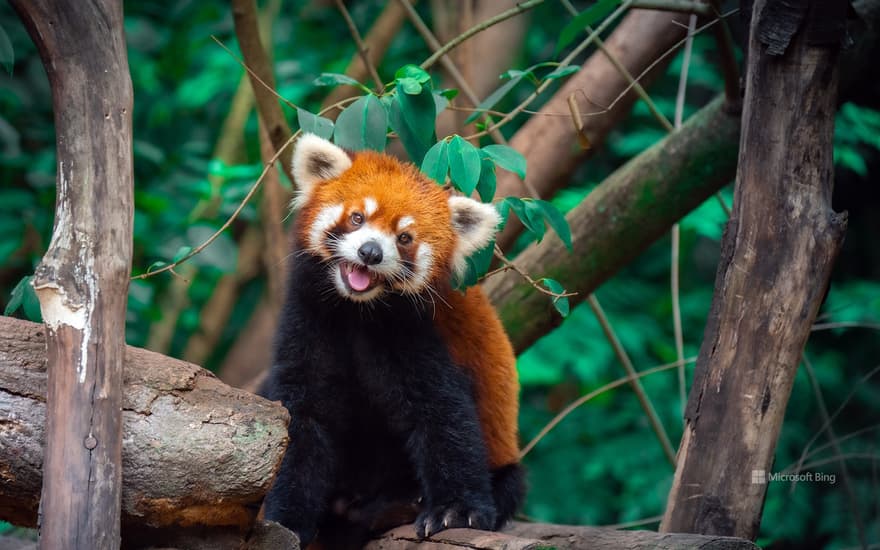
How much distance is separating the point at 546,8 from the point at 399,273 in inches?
151

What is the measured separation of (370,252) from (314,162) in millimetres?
459

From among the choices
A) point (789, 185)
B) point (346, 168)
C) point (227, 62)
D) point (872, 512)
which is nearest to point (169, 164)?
point (227, 62)

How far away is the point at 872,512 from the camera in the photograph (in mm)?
5770

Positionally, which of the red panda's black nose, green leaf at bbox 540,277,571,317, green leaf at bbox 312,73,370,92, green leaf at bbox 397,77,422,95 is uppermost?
green leaf at bbox 312,73,370,92

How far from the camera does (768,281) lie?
291cm

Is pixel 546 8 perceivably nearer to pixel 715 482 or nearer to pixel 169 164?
pixel 169 164

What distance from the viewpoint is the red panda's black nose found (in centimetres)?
292

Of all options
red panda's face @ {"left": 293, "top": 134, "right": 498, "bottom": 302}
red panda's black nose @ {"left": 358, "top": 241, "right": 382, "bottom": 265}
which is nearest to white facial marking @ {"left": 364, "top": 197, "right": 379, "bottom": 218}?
red panda's face @ {"left": 293, "top": 134, "right": 498, "bottom": 302}

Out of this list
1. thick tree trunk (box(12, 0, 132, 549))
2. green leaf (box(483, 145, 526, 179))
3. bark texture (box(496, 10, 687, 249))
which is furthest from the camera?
bark texture (box(496, 10, 687, 249))

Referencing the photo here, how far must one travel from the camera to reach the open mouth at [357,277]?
2.96 metres

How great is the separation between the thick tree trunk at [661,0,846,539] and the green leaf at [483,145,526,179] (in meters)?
0.84

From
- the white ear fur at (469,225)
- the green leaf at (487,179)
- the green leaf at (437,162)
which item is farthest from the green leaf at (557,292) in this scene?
the green leaf at (437,162)

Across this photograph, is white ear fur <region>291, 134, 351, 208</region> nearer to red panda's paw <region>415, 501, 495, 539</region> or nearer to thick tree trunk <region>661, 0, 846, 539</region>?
red panda's paw <region>415, 501, 495, 539</region>

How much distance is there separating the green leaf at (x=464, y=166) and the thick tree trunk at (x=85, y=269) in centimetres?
88
